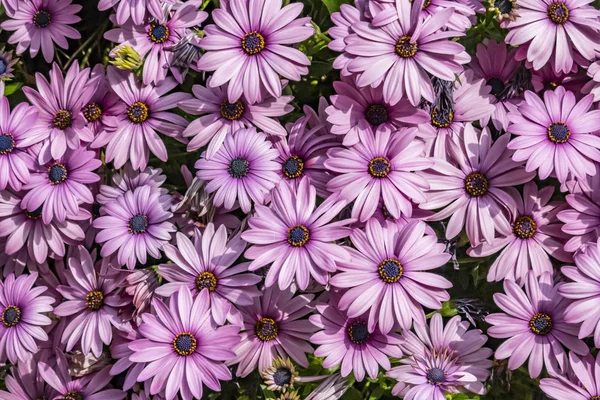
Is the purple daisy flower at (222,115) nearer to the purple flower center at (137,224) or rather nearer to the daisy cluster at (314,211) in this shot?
the daisy cluster at (314,211)

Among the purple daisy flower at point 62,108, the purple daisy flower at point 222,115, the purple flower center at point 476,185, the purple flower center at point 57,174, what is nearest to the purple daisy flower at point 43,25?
the purple daisy flower at point 62,108

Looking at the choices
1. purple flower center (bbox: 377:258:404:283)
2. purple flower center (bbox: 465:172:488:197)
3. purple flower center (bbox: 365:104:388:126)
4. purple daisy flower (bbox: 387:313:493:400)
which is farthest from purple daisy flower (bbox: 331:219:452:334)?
purple flower center (bbox: 365:104:388:126)

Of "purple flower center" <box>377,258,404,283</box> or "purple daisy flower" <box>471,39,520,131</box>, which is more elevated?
"purple daisy flower" <box>471,39,520,131</box>

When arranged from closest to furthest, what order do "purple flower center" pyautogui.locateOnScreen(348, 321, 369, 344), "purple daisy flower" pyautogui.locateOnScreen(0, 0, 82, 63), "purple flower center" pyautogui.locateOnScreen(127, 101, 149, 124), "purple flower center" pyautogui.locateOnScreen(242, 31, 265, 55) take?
"purple flower center" pyautogui.locateOnScreen(348, 321, 369, 344) < "purple flower center" pyautogui.locateOnScreen(242, 31, 265, 55) < "purple flower center" pyautogui.locateOnScreen(127, 101, 149, 124) < "purple daisy flower" pyautogui.locateOnScreen(0, 0, 82, 63)

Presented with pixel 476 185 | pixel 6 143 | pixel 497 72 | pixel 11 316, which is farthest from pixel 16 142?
pixel 497 72

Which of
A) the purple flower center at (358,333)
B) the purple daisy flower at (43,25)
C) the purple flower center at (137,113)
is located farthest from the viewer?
the purple daisy flower at (43,25)

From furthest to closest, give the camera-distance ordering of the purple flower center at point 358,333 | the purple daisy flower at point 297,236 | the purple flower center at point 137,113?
the purple flower center at point 137,113
the purple flower center at point 358,333
the purple daisy flower at point 297,236

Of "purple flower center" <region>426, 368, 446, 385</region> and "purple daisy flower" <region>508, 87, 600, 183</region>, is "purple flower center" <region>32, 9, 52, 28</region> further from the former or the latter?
"purple flower center" <region>426, 368, 446, 385</region>

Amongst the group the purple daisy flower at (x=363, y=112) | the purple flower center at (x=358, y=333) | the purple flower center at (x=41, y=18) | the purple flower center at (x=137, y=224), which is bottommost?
the purple flower center at (x=358, y=333)
